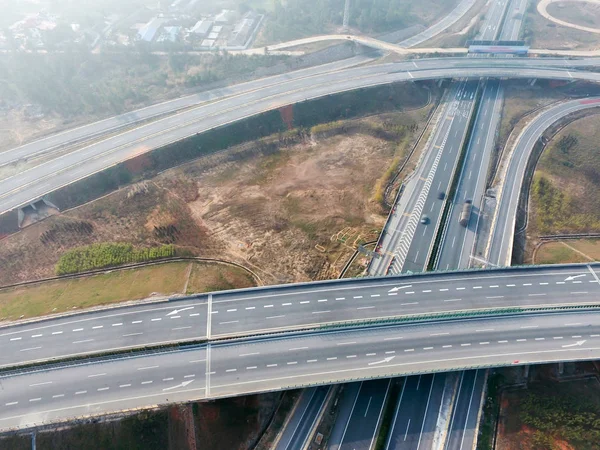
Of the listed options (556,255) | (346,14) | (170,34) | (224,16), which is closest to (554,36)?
(346,14)

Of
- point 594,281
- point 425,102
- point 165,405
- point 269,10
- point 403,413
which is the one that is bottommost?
point 403,413

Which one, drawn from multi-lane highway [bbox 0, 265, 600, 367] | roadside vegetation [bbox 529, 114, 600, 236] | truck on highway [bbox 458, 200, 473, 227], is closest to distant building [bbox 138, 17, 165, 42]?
multi-lane highway [bbox 0, 265, 600, 367]

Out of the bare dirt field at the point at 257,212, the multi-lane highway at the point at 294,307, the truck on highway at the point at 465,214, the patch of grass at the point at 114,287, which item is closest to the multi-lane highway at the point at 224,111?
the bare dirt field at the point at 257,212

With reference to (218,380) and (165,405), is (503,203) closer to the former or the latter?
(218,380)

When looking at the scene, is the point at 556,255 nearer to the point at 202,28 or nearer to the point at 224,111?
the point at 224,111

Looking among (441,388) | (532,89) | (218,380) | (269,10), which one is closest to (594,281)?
(441,388)

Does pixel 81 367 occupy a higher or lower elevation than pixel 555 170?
lower
